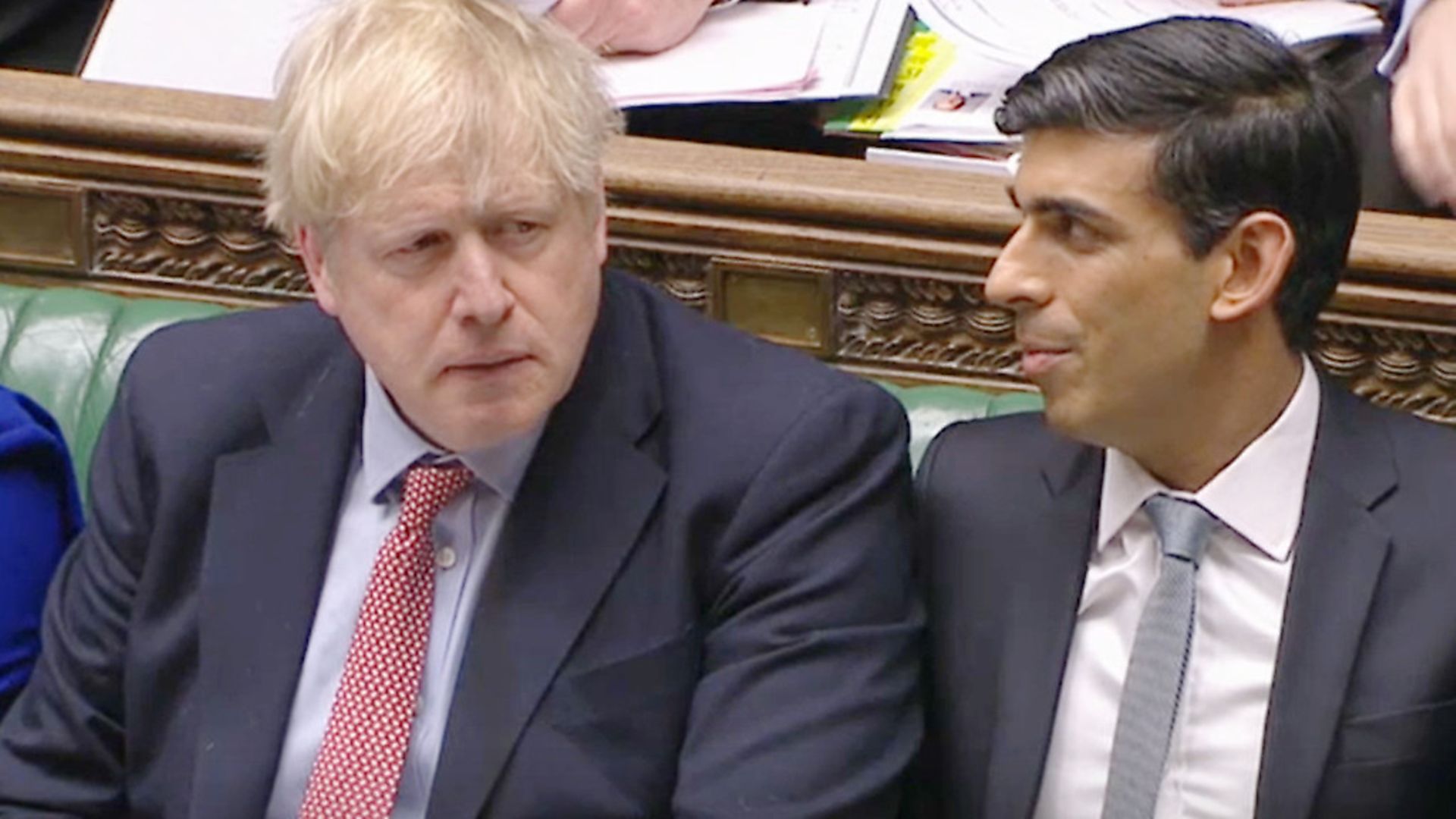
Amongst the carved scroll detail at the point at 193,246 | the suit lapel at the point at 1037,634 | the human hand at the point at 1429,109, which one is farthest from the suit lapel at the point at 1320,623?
the carved scroll detail at the point at 193,246

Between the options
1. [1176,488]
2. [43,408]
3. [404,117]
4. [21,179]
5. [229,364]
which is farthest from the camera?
[21,179]

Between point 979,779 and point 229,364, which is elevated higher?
→ point 229,364

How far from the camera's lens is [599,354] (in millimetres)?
1856

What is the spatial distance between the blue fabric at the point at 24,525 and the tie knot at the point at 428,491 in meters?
0.38

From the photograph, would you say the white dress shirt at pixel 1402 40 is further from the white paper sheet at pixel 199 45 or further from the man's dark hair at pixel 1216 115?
the white paper sheet at pixel 199 45

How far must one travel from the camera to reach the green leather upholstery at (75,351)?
2.28m

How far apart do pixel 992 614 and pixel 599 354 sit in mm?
327

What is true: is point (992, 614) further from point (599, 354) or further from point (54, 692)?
point (54, 692)

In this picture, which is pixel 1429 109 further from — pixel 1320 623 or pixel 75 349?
pixel 75 349

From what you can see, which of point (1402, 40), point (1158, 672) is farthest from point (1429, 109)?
point (1158, 672)

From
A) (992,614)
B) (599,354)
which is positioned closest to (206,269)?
(599,354)

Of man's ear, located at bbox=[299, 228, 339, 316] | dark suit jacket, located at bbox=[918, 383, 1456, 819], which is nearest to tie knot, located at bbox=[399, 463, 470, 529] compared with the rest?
man's ear, located at bbox=[299, 228, 339, 316]

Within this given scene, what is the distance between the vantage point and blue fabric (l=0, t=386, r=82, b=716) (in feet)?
6.73

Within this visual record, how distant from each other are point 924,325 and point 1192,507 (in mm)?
433
